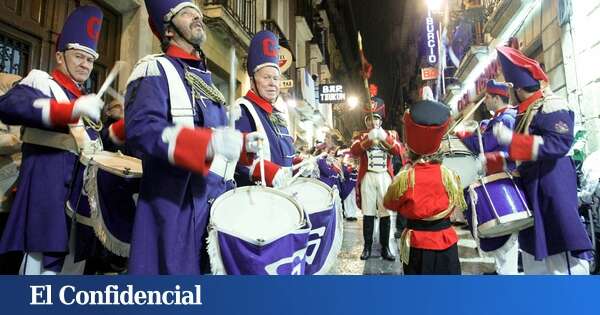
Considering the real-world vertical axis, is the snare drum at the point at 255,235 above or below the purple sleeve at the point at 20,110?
below

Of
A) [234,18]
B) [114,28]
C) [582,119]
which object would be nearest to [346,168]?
[234,18]

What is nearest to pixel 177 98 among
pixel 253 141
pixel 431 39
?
pixel 253 141

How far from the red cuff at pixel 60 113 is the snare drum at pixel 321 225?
1216 millimetres

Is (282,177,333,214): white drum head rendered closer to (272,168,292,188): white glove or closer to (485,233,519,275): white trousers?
(272,168,292,188): white glove

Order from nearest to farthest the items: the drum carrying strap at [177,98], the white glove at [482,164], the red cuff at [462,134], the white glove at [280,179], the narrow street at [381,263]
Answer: the drum carrying strap at [177,98]
the white glove at [280,179]
the white glove at [482,164]
the red cuff at [462,134]
the narrow street at [381,263]

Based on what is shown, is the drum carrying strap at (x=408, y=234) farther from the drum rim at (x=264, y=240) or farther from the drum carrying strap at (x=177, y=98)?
the drum carrying strap at (x=177, y=98)

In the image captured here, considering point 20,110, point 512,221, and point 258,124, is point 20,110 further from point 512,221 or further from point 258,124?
point 512,221

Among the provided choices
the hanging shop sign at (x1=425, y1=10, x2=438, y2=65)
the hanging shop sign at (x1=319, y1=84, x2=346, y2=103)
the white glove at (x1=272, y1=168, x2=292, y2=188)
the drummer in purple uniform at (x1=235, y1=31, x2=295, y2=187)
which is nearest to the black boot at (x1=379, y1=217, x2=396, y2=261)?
the drummer in purple uniform at (x1=235, y1=31, x2=295, y2=187)

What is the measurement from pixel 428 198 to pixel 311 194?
1005mm

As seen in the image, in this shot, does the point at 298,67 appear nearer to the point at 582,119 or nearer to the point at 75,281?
the point at 582,119

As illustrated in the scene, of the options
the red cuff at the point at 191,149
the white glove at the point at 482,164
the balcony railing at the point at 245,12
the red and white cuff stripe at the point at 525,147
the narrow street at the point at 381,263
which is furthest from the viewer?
the balcony railing at the point at 245,12

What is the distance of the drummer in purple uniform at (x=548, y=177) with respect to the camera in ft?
8.10

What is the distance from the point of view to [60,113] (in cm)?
199

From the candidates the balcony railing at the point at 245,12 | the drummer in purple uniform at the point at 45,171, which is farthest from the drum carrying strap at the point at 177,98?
the balcony railing at the point at 245,12
